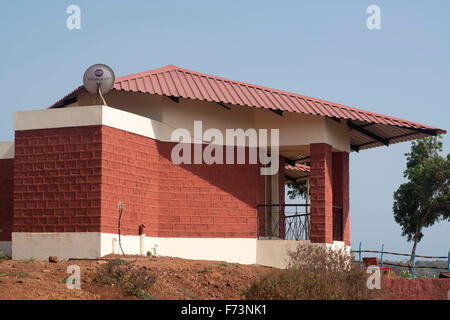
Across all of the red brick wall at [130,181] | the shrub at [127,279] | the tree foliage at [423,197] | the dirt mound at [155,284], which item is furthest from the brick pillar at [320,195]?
the tree foliage at [423,197]

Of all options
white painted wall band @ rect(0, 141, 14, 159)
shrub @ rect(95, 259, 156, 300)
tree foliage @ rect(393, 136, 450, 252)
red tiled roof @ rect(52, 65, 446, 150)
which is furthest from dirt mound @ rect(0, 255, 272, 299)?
tree foliage @ rect(393, 136, 450, 252)

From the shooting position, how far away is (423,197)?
33.3m

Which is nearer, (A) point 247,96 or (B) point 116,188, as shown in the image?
(B) point 116,188

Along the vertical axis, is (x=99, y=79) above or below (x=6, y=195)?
above

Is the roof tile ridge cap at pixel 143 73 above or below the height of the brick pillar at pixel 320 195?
above

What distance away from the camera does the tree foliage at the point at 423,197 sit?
33219 millimetres

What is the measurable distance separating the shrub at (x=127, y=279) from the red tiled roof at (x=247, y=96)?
20.7 ft

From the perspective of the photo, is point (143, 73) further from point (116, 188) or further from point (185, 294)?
point (185, 294)

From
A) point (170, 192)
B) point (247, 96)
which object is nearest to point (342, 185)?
point (247, 96)

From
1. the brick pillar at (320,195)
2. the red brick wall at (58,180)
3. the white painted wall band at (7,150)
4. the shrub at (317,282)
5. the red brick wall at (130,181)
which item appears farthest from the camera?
the white painted wall band at (7,150)

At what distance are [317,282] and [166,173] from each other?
7.52 meters

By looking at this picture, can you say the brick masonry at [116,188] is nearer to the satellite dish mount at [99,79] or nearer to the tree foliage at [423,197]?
the satellite dish mount at [99,79]

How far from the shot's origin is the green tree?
33219mm

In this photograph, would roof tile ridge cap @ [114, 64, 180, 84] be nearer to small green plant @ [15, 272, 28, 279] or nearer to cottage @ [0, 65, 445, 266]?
cottage @ [0, 65, 445, 266]
